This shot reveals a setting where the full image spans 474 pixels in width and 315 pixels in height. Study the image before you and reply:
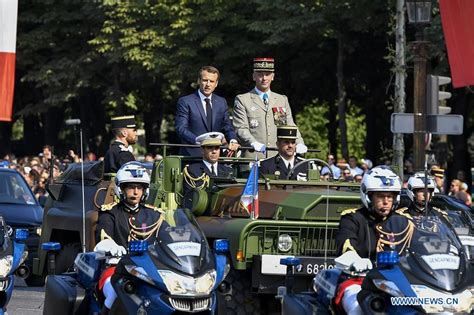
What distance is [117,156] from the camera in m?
18.3

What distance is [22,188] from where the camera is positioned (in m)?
25.0

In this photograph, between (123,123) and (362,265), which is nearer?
(362,265)

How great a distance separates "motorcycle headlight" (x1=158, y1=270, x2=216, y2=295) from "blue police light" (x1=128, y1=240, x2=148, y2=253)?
0.24 metres

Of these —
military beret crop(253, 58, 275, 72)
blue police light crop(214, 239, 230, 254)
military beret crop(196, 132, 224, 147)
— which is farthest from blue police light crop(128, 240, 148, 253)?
military beret crop(253, 58, 275, 72)

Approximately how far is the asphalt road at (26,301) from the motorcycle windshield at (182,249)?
6.15 metres

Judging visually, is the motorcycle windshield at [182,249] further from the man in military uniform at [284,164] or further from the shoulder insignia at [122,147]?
the shoulder insignia at [122,147]

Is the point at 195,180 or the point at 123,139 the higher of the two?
the point at 123,139

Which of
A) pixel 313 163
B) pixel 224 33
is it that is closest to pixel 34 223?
pixel 313 163

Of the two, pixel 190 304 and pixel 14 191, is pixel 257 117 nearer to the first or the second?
pixel 190 304

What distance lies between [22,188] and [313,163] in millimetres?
8478

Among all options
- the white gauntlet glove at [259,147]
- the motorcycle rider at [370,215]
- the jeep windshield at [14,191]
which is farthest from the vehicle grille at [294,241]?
the jeep windshield at [14,191]

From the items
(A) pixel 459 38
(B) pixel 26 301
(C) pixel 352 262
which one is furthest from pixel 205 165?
(A) pixel 459 38

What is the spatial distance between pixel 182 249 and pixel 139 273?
347 mm

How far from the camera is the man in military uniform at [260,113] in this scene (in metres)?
17.3
